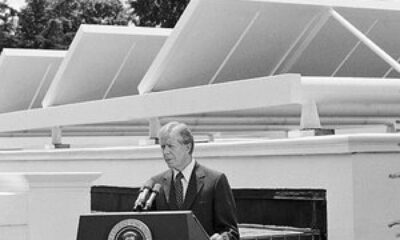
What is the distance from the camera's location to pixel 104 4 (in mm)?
51125

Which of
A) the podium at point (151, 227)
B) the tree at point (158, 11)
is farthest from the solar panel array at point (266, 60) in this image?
the tree at point (158, 11)

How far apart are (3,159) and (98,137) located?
2634 millimetres

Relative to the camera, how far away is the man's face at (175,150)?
620cm

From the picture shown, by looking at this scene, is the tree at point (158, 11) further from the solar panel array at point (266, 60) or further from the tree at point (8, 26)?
the solar panel array at point (266, 60)

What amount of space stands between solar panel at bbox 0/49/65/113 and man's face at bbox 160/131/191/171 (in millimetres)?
16206

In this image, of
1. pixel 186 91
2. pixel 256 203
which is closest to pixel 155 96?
pixel 186 91

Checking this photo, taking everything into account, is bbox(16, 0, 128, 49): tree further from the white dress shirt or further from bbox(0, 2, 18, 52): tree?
the white dress shirt

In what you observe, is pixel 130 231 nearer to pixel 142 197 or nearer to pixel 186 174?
pixel 142 197

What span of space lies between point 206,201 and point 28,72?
16.5 m

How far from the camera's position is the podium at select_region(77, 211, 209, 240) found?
227 inches

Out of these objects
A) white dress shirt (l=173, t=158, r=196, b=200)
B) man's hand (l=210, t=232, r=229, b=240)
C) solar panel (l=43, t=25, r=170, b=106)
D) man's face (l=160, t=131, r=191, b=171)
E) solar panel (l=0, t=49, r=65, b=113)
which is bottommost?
man's hand (l=210, t=232, r=229, b=240)

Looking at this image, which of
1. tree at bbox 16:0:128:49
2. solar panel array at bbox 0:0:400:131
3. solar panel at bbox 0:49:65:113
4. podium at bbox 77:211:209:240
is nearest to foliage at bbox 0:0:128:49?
tree at bbox 16:0:128:49

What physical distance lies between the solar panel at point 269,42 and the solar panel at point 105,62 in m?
3.36

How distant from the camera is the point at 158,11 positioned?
157 ft
